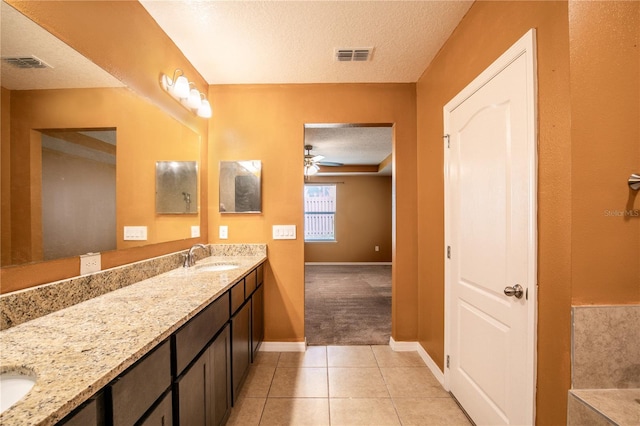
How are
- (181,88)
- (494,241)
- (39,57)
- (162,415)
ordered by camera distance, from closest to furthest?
1. (162,415)
2. (39,57)
3. (494,241)
4. (181,88)

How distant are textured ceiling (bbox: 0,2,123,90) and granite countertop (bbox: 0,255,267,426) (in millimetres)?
886

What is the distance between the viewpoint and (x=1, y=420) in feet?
1.57

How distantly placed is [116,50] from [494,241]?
7.78 ft

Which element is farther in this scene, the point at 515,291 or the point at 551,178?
the point at 515,291

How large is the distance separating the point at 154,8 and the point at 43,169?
4.21 ft

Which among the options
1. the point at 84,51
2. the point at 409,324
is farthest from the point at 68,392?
the point at 409,324

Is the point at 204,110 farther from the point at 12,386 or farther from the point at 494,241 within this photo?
the point at 494,241

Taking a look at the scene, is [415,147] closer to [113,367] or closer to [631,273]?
[631,273]

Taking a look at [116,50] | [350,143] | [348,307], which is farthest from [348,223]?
[116,50]

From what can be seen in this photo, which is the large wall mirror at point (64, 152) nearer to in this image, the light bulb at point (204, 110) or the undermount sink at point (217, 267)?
the undermount sink at point (217, 267)

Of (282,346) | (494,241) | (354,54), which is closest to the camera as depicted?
(494,241)

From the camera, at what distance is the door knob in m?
1.21

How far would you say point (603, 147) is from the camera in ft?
3.23

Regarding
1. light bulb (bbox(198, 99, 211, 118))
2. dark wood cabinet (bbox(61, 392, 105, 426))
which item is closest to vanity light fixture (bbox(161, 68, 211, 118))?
light bulb (bbox(198, 99, 211, 118))
